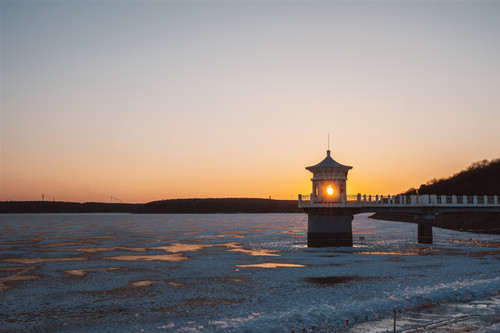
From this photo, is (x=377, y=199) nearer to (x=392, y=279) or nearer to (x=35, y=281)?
(x=392, y=279)

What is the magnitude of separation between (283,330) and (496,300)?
11279mm

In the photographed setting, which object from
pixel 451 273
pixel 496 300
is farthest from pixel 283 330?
pixel 451 273

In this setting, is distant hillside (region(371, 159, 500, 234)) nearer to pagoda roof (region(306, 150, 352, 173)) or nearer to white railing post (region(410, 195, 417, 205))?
white railing post (region(410, 195, 417, 205))

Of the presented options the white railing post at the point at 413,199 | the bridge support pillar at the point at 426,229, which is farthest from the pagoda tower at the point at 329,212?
the bridge support pillar at the point at 426,229

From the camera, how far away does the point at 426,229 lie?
196 ft

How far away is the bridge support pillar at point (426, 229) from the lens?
5938cm

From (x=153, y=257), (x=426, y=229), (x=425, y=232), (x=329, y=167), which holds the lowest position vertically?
(x=153, y=257)

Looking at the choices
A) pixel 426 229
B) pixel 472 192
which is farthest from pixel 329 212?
pixel 472 192

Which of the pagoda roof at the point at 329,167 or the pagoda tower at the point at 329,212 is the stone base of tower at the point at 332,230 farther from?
Answer: the pagoda roof at the point at 329,167

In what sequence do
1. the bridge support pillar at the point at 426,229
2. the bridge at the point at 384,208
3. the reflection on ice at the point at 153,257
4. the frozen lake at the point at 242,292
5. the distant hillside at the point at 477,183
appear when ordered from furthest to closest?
the distant hillside at the point at 477,183
the bridge support pillar at the point at 426,229
the bridge at the point at 384,208
the reflection on ice at the point at 153,257
the frozen lake at the point at 242,292

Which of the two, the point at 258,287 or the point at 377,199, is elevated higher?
the point at 377,199

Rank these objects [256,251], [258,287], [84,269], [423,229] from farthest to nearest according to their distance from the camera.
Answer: [423,229] → [256,251] → [84,269] → [258,287]

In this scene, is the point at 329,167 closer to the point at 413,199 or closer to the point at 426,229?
the point at 413,199

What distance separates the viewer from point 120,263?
1542 inches
